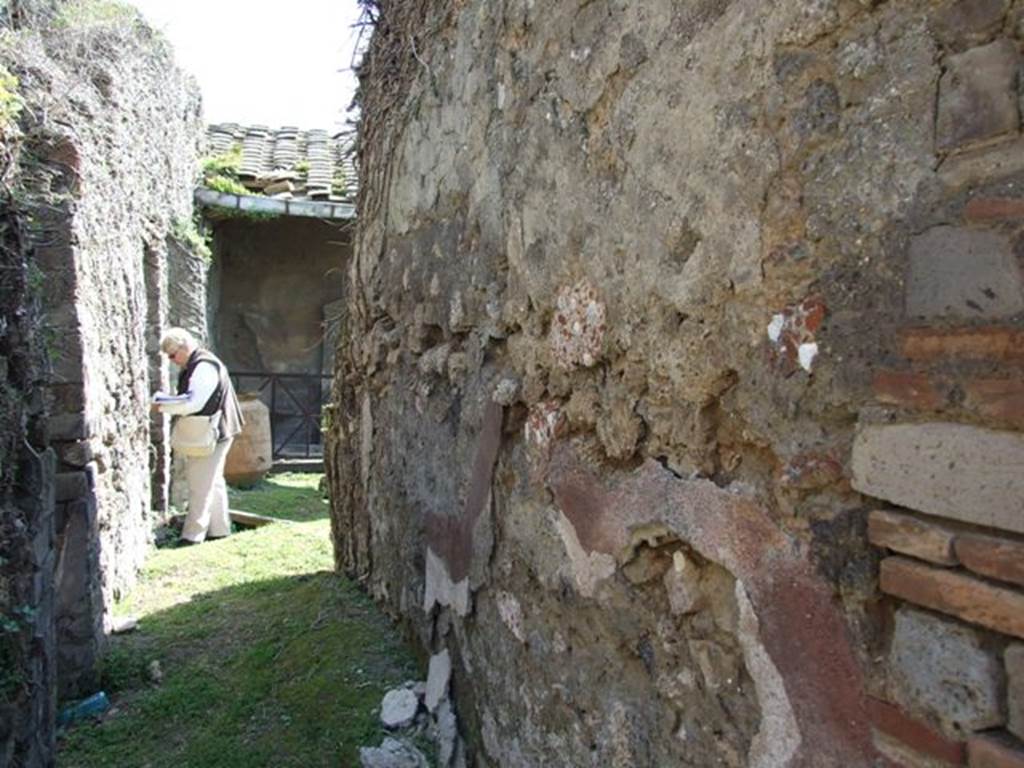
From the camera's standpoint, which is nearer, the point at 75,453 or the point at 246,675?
the point at 246,675

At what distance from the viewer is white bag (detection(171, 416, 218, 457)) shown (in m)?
6.45

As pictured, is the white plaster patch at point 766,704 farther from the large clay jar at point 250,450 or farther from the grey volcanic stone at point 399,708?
the large clay jar at point 250,450

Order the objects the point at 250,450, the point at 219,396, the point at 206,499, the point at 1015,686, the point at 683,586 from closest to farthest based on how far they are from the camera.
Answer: the point at 1015,686, the point at 683,586, the point at 206,499, the point at 219,396, the point at 250,450

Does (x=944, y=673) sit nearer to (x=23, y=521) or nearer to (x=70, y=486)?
(x=23, y=521)

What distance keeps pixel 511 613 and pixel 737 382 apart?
1.17 m

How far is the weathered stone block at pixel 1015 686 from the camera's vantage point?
1.07m

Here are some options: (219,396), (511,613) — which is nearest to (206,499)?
(219,396)

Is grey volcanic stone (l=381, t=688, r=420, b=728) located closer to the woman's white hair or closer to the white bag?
the white bag

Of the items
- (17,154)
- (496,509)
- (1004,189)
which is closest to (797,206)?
(1004,189)

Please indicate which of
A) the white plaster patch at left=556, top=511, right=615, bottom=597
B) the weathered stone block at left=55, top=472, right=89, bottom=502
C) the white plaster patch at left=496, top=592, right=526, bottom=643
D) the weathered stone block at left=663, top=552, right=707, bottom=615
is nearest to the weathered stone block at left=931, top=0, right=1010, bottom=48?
the weathered stone block at left=663, top=552, right=707, bottom=615

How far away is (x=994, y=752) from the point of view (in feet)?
3.56

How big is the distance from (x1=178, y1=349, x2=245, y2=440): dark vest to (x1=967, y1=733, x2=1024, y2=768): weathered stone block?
5962 millimetres

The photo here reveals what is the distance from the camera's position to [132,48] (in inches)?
249

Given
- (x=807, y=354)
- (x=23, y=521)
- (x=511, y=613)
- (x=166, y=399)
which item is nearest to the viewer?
(x=807, y=354)
